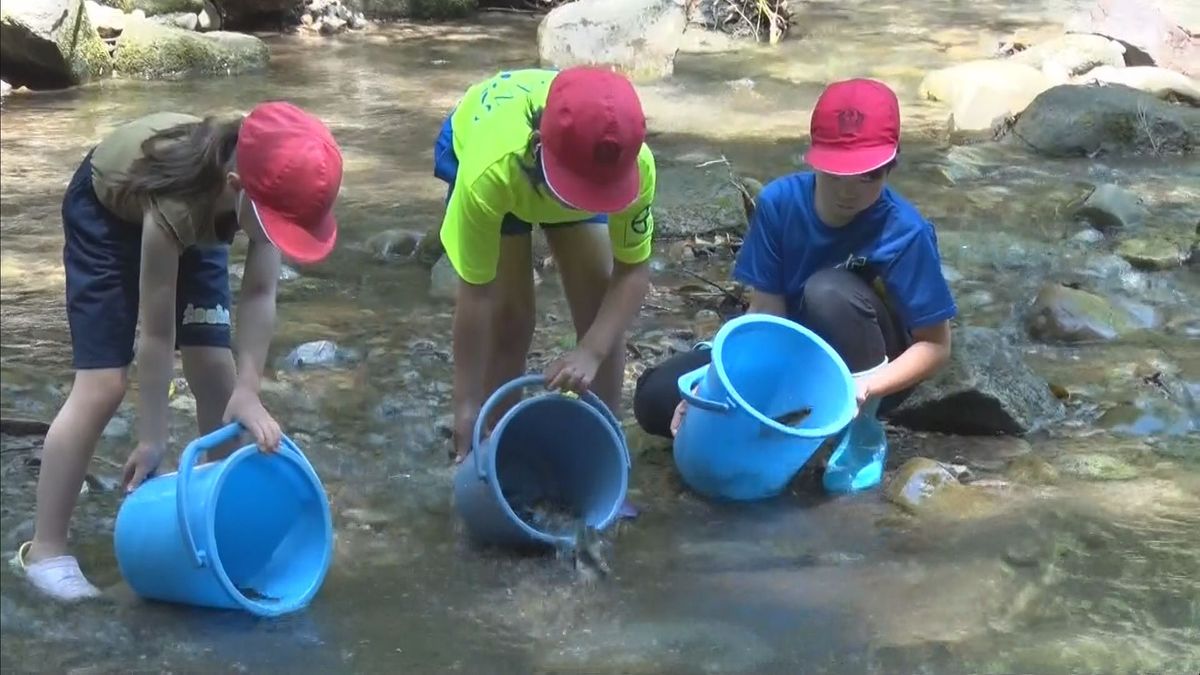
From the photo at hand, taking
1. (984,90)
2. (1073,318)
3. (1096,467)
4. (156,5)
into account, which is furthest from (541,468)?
(156,5)

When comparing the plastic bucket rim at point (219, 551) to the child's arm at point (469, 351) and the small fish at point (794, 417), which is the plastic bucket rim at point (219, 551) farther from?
the small fish at point (794, 417)

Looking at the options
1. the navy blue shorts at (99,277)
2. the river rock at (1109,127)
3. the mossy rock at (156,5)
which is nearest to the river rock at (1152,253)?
the river rock at (1109,127)

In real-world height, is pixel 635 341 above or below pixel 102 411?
below

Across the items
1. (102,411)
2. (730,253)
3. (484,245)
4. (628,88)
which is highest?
(628,88)

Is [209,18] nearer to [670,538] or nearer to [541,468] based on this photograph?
[541,468]

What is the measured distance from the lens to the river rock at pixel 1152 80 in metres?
7.26

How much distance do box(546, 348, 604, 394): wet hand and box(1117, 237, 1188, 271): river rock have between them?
8.47 ft

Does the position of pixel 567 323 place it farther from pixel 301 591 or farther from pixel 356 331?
pixel 301 591

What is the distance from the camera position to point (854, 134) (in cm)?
274

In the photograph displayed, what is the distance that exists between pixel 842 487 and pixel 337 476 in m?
1.08

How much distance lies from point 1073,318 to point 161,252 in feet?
8.46

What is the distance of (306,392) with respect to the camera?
11.3 ft

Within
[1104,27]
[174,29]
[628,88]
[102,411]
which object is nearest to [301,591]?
[102,411]

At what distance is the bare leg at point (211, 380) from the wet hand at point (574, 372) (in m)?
0.61
